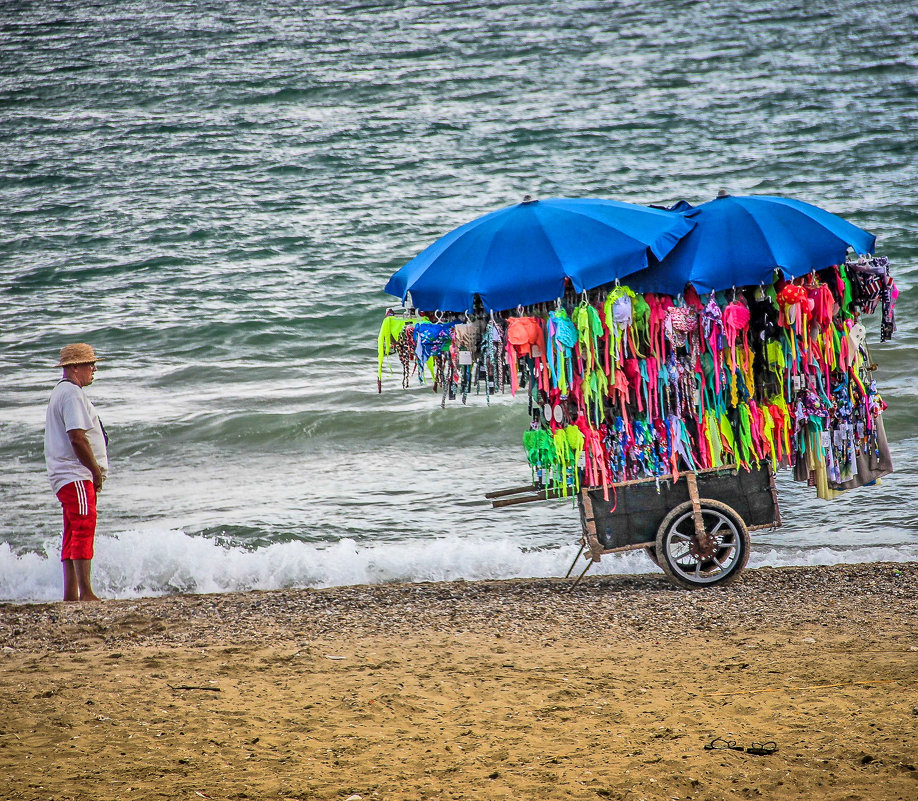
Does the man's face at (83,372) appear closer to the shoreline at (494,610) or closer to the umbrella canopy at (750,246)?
the shoreline at (494,610)

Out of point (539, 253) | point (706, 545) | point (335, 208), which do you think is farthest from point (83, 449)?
point (335, 208)

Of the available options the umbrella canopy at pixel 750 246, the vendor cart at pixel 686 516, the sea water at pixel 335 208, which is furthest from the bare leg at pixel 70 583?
the umbrella canopy at pixel 750 246

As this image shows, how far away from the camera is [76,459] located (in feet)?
18.4

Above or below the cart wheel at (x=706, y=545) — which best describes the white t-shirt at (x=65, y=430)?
above

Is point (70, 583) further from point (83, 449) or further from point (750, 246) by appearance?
point (750, 246)

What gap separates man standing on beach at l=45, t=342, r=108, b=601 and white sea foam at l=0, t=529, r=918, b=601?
2.69 feet

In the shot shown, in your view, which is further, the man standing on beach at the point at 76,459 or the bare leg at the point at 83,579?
the bare leg at the point at 83,579

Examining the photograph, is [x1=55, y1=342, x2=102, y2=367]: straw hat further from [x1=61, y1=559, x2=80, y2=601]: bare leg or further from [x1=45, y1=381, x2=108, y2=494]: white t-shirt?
[x1=61, y1=559, x2=80, y2=601]: bare leg

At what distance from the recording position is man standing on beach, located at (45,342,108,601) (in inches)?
218

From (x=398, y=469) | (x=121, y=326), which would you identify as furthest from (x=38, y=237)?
(x=398, y=469)

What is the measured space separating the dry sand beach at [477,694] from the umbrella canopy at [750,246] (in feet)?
5.70

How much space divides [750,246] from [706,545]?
1664 millimetres

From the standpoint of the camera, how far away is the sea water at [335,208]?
737cm

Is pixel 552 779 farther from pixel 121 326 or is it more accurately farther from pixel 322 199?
pixel 322 199
